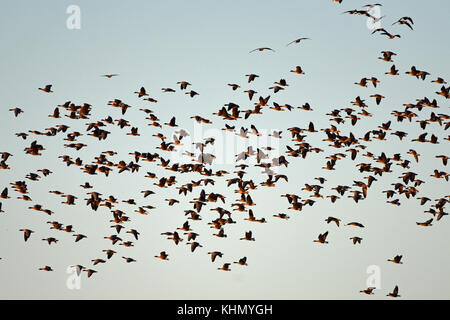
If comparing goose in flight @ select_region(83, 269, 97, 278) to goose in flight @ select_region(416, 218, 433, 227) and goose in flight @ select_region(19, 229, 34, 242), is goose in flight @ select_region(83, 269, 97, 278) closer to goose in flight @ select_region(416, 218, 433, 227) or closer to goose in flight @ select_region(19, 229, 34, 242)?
goose in flight @ select_region(19, 229, 34, 242)

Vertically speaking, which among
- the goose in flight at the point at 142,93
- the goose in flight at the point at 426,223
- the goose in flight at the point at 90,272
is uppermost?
the goose in flight at the point at 142,93

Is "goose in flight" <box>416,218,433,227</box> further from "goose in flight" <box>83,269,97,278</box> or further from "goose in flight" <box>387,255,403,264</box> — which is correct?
"goose in flight" <box>83,269,97,278</box>

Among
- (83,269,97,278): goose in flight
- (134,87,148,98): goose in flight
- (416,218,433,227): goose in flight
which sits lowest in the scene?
(83,269,97,278): goose in flight

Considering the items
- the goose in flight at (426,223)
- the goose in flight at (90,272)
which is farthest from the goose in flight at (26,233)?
the goose in flight at (426,223)

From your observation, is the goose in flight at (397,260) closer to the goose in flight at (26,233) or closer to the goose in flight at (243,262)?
the goose in flight at (243,262)

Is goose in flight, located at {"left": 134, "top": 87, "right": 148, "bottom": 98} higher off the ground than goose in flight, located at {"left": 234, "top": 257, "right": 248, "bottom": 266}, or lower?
higher

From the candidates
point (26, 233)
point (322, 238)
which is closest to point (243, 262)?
point (322, 238)

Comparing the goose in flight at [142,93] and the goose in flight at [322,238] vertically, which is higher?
the goose in flight at [142,93]

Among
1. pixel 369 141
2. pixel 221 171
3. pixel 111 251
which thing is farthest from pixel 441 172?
pixel 111 251

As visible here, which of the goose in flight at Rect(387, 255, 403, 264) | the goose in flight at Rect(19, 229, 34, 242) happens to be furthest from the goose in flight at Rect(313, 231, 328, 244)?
the goose in flight at Rect(19, 229, 34, 242)

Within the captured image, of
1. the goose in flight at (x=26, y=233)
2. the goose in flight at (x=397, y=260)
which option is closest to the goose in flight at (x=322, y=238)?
the goose in flight at (x=397, y=260)

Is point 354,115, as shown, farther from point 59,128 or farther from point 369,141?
point 59,128
